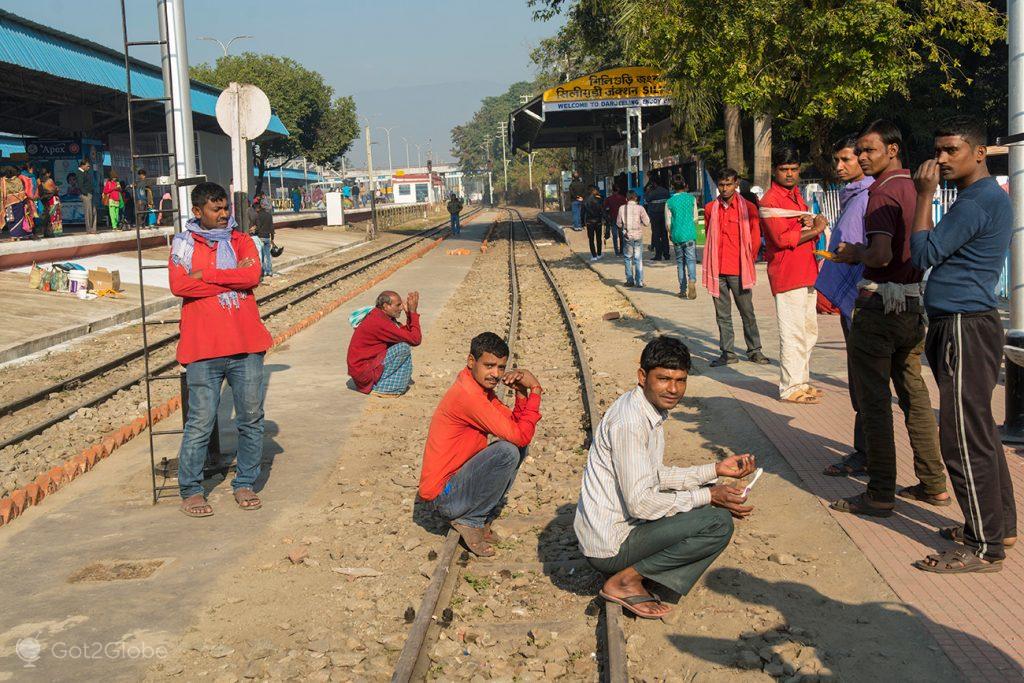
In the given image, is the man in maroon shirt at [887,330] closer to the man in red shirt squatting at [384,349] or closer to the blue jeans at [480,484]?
the blue jeans at [480,484]

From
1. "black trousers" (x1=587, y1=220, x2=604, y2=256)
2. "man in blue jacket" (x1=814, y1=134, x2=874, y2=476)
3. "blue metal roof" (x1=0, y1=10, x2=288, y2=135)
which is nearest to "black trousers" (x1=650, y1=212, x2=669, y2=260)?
"black trousers" (x1=587, y1=220, x2=604, y2=256)

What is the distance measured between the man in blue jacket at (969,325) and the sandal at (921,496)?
0.91 meters

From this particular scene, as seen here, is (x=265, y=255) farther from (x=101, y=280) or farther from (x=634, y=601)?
(x=634, y=601)

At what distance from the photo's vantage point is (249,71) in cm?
6594

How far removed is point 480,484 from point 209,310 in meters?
2.06

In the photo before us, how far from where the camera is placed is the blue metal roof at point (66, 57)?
2247 cm

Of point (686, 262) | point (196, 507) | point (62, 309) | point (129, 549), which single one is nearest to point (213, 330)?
point (196, 507)

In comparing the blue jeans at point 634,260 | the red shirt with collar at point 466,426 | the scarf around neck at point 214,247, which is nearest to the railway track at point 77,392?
the scarf around neck at point 214,247

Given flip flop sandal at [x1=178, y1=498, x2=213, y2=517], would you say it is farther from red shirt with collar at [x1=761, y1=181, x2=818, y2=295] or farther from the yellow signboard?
the yellow signboard

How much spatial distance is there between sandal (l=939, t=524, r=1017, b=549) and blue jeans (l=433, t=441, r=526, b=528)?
2.24 m

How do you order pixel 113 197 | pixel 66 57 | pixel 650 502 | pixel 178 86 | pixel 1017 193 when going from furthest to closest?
1. pixel 113 197
2. pixel 66 57
3. pixel 178 86
4. pixel 1017 193
5. pixel 650 502

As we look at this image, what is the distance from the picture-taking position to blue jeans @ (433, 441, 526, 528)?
5578mm

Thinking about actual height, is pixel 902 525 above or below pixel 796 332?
below

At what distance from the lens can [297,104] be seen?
6719 cm
